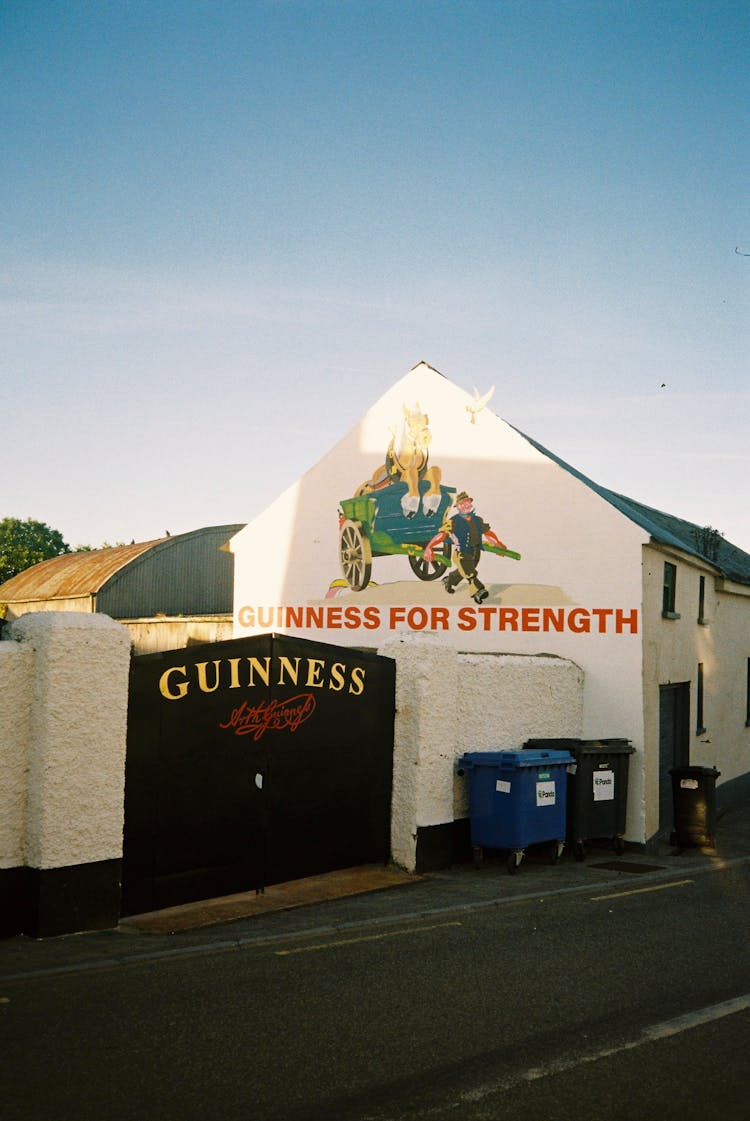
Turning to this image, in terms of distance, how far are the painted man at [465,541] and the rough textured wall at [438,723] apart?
134 inches

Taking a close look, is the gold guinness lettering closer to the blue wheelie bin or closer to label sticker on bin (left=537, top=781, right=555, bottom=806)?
the blue wheelie bin

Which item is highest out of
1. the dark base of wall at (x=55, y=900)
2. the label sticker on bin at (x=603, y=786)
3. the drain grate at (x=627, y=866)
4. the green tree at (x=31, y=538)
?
the green tree at (x=31, y=538)

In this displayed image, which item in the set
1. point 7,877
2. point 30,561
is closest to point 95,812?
point 7,877

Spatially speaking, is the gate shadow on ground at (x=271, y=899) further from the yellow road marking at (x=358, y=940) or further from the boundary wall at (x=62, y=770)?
the yellow road marking at (x=358, y=940)

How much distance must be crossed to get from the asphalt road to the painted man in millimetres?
8560

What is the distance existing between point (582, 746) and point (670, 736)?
549 cm

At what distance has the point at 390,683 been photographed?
41.4 ft

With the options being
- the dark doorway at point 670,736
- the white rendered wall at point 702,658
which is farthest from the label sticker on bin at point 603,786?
the dark doorway at point 670,736

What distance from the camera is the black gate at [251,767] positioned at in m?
9.70

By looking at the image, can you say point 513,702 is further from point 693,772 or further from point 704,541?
point 704,541

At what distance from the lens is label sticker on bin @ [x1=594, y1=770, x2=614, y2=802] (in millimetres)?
14328

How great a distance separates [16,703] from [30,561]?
6812cm

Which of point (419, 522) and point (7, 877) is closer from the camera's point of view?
point (7, 877)

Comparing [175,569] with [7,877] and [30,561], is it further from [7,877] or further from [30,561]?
[30,561]
